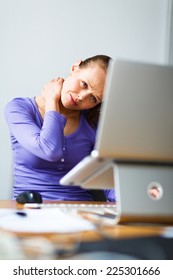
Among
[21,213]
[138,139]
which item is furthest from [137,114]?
[21,213]

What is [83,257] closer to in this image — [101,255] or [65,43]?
[101,255]

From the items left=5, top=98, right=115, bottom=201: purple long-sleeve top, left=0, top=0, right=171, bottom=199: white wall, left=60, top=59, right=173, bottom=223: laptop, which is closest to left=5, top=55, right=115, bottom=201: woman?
left=5, top=98, right=115, bottom=201: purple long-sleeve top

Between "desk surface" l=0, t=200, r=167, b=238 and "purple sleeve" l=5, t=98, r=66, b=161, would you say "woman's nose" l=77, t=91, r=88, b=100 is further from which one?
"desk surface" l=0, t=200, r=167, b=238

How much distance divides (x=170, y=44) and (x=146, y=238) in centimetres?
163

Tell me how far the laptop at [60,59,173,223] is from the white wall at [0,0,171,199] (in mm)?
1190

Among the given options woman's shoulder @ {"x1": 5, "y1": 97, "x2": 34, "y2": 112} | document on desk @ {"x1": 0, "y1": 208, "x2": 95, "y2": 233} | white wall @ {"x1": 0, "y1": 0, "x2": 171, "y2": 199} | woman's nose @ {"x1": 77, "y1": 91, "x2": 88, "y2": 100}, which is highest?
white wall @ {"x1": 0, "y1": 0, "x2": 171, "y2": 199}

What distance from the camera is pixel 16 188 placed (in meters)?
1.30

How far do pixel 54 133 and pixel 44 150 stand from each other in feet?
0.21

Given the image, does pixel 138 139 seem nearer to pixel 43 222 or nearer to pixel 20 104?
pixel 43 222

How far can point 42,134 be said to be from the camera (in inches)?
44.4

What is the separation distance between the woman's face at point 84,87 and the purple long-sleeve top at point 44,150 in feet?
0.41

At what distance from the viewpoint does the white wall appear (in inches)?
69.6

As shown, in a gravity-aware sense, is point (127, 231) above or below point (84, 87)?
below

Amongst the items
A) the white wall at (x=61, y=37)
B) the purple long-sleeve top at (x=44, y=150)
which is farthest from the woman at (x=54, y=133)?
the white wall at (x=61, y=37)
